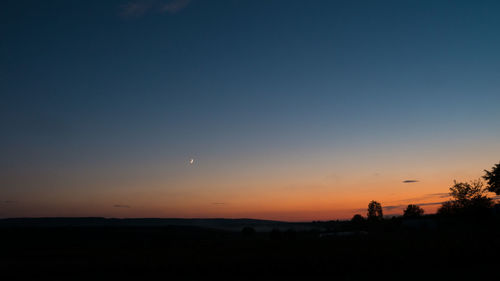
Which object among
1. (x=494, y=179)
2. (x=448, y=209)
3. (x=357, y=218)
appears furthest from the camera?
(x=357, y=218)

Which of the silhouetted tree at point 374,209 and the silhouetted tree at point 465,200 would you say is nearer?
the silhouetted tree at point 465,200

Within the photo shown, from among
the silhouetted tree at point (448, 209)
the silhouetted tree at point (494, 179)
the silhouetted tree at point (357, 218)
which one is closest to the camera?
the silhouetted tree at point (494, 179)

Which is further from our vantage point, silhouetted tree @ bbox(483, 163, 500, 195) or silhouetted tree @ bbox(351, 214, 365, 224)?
silhouetted tree @ bbox(351, 214, 365, 224)

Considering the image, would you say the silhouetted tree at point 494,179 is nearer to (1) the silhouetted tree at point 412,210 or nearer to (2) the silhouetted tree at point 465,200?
(2) the silhouetted tree at point 465,200

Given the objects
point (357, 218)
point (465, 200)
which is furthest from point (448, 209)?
point (357, 218)

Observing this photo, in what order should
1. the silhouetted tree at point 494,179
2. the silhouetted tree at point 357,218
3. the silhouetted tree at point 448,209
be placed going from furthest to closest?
the silhouetted tree at point 357,218 → the silhouetted tree at point 448,209 → the silhouetted tree at point 494,179

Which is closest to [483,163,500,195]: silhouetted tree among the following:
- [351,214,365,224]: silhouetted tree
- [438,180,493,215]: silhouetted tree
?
[438,180,493,215]: silhouetted tree

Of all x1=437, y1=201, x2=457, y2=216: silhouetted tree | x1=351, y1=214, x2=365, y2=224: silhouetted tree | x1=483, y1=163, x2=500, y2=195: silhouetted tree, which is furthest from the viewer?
x1=351, y1=214, x2=365, y2=224: silhouetted tree

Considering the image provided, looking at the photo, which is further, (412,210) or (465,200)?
(412,210)

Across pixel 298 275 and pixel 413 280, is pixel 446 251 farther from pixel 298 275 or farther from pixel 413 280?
pixel 298 275

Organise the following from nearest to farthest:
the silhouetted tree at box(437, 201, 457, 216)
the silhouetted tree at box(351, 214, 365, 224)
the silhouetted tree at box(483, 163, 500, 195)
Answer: the silhouetted tree at box(483, 163, 500, 195) → the silhouetted tree at box(437, 201, 457, 216) → the silhouetted tree at box(351, 214, 365, 224)

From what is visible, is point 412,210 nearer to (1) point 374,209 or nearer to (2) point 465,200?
(1) point 374,209

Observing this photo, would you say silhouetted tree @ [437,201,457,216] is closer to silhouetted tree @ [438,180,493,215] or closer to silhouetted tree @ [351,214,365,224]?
silhouetted tree @ [438,180,493,215]

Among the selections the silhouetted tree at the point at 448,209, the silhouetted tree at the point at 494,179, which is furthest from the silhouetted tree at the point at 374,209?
the silhouetted tree at the point at 494,179
